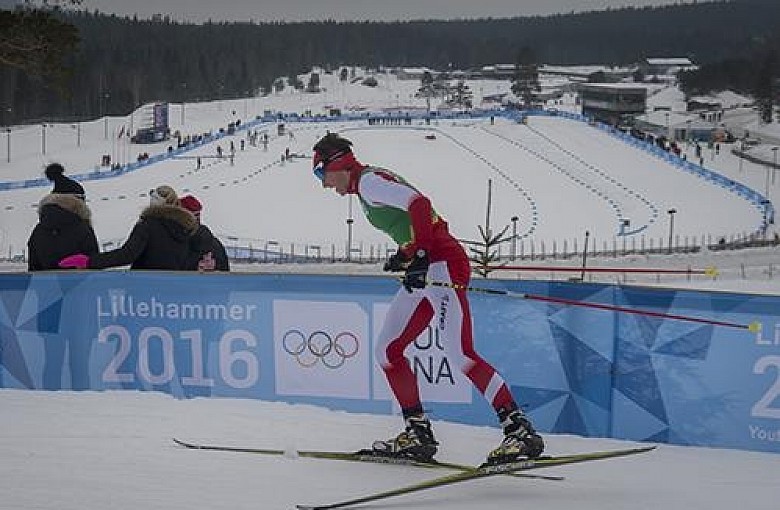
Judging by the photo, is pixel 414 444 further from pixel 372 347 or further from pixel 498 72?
pixel 498 72

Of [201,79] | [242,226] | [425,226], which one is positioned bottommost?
[242,226]

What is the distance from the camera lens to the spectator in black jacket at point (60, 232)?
6.46 meters

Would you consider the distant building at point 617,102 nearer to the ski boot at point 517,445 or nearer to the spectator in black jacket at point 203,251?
the spectator in black jacket at point 203,251

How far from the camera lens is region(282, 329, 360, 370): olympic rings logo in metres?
Result: 6.12

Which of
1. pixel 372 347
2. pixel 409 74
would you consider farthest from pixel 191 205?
pixel 409 74

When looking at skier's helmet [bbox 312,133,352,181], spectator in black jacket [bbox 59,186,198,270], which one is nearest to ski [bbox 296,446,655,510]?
skier's helmet [bbox 312,133,352,181]

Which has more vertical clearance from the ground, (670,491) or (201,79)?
(201,79)

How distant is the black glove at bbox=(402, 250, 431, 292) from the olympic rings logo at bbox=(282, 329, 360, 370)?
1540 mm

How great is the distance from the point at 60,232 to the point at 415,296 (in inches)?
122

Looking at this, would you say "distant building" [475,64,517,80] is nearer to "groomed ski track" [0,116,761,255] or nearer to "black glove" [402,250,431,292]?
"groomed ski track" [0,116,761,255]

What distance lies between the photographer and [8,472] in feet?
15.2

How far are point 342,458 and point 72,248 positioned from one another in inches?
111

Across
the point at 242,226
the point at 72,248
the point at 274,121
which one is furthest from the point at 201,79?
the point at 72,248

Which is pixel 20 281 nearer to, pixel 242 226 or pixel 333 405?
→ pixel 333 405
